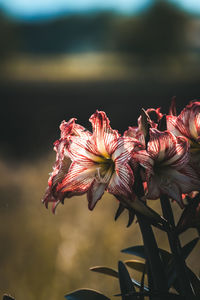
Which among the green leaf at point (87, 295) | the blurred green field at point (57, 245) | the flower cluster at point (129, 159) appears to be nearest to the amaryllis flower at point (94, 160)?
the flower cluster at point (129, 159)

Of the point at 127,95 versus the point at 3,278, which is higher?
the point at 127,95

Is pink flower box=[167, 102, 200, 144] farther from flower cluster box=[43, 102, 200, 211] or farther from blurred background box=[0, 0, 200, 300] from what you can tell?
blurred background box=[0, 0, 200, 300]

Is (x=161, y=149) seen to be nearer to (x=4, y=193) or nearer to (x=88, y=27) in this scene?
(x=4, y=193)

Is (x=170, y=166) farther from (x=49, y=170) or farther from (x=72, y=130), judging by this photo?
(x=49, y=170)

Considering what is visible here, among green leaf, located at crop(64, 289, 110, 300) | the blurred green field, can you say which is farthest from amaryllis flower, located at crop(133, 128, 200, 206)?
the blurred green field

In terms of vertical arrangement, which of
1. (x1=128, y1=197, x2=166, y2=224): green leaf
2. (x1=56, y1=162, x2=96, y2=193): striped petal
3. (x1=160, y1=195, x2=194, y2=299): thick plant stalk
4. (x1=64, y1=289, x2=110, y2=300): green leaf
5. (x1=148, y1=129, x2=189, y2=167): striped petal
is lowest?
(x1=64, y1=289, x2=110, y2=300): green leaf

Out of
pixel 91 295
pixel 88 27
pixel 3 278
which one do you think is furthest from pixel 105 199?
pixel 88 27

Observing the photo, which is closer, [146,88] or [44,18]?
[146,88]
